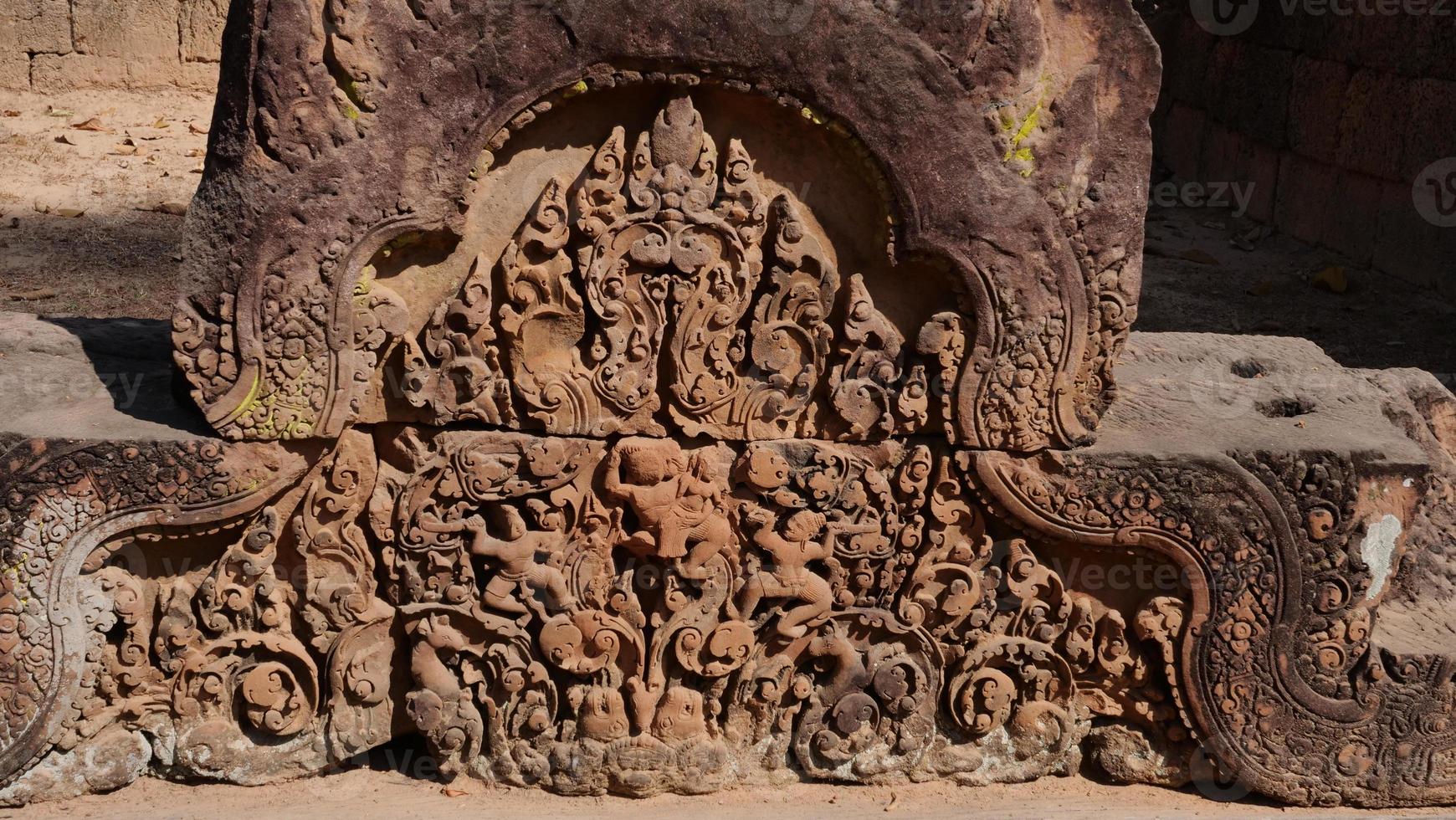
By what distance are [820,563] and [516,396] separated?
771 millimetres

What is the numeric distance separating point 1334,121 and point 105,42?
730 centimetres

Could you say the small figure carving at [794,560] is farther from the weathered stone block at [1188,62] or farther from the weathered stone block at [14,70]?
the weathered stone block at [1188,62]

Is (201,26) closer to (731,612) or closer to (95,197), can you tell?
(95,197)

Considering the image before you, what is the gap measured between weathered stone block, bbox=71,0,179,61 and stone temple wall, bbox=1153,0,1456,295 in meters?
6.77

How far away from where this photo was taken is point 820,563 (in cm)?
313

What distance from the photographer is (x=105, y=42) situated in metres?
8.53

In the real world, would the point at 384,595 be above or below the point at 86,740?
above

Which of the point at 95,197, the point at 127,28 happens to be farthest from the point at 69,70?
the point at 95,197

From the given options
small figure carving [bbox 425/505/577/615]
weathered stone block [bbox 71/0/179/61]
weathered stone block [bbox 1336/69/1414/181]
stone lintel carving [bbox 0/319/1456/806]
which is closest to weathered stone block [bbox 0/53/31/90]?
weathered stone block [bbox 71/0/179/61]

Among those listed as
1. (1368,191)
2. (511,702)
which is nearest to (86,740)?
(511,702)

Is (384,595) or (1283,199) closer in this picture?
(384,595)

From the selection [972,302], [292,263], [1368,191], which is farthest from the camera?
[1368,191]

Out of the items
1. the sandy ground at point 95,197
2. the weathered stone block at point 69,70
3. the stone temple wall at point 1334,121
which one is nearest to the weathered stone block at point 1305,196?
the stone temple wall at point 1334,121

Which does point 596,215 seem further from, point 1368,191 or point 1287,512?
point 1368,191
